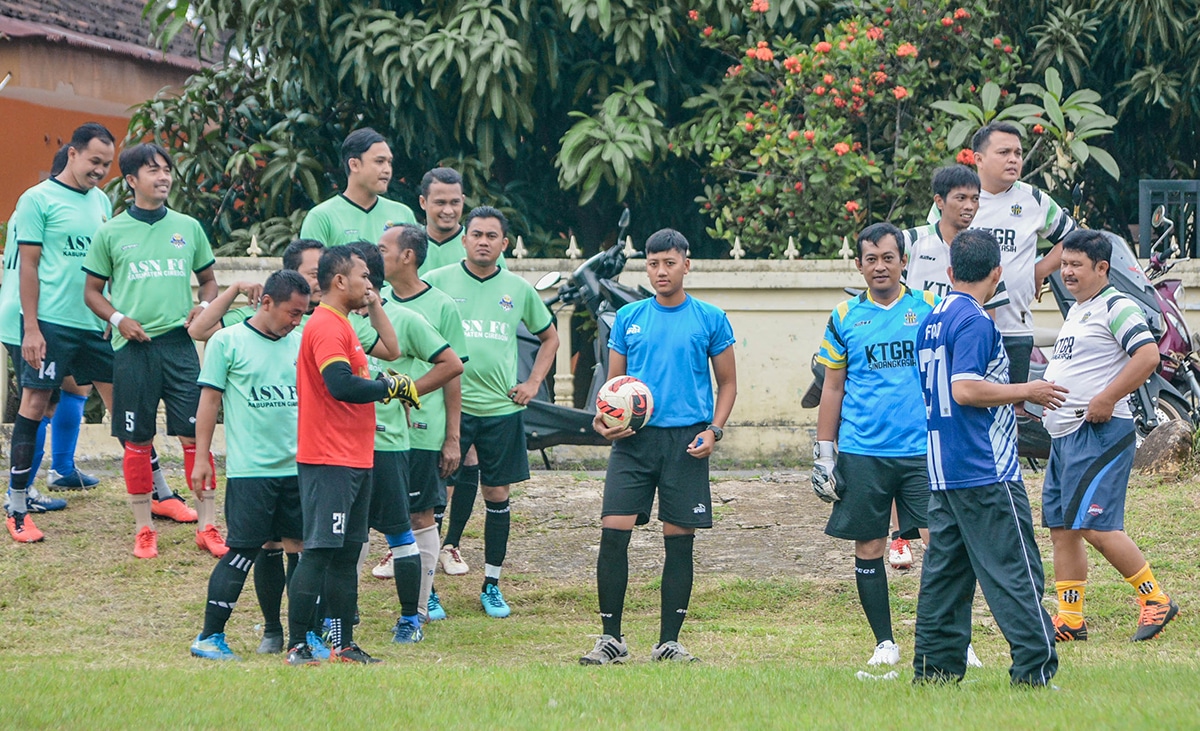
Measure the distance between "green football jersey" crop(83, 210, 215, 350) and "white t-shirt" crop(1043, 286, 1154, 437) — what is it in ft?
16.9

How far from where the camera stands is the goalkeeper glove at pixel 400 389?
674 cm

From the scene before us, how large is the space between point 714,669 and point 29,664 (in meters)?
3.31

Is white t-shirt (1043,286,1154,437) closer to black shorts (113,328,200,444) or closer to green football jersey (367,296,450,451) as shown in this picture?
green football jersey (367,296,450,451)

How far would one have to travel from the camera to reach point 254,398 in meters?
7.17

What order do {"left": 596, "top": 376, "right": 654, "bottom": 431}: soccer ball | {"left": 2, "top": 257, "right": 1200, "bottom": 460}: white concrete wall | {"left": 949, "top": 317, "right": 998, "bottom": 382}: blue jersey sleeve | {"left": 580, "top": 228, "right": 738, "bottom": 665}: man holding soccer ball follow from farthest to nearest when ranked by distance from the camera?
{"left": 2, "top": 257, "right": 1200, "bottom": 460}: white concrete wall, {"left": 580, "top": 228, "right": 738, "bottom": 665}: man holding soccer ball, {"left": 596, "top": 376, "right": 654, "bottom": 431}: soccer ball, {"left": 949, "top": 317, "right": 998, "bottom": 382}: blue jersey sleeve

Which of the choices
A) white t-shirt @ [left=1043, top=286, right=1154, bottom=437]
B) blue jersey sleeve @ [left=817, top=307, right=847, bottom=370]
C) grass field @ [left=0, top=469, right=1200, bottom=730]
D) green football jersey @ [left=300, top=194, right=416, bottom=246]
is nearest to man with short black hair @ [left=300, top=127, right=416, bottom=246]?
green football jersey @ [left=300, top=194, right=416, bottom=246]

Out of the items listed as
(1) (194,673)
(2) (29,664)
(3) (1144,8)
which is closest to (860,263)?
(1) (194,673)

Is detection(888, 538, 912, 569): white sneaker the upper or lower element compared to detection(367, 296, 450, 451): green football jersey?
lower

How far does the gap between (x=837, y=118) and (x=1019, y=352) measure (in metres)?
6.26

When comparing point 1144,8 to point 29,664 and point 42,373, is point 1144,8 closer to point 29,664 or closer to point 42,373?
point 42,373

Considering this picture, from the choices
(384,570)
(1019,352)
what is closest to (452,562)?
(384,570)

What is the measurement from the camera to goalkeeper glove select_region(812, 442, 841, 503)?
6.98 metres

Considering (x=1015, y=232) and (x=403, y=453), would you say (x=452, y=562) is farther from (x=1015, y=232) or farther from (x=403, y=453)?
(x=1015, y=232)

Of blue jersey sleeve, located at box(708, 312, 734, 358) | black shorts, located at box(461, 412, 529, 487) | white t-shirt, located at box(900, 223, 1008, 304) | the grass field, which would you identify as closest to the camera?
the grass field
